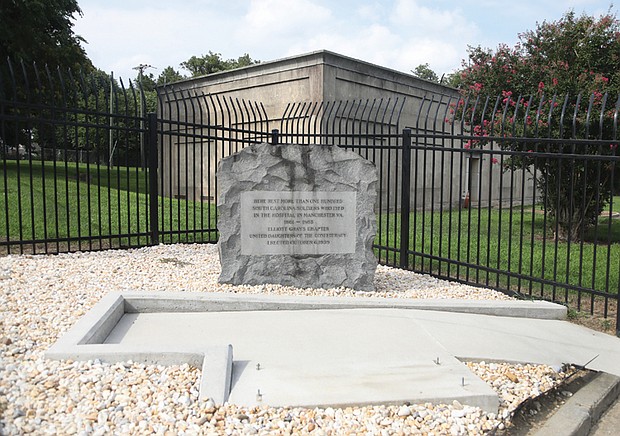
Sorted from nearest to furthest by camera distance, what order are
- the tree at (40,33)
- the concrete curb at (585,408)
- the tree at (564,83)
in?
1. the concrete curb at (585,408)
2. the tree at (564,83)
3. the tree at (40,33)

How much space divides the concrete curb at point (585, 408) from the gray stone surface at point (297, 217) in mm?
2699

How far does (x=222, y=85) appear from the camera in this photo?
54.9ft

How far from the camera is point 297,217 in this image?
233 inches

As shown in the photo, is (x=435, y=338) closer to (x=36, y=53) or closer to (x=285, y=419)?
(x=285, y=419)

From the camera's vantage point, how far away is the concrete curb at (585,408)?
10.0ft

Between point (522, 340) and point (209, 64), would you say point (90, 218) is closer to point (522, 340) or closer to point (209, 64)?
point (522, 340)

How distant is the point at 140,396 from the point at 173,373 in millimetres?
323

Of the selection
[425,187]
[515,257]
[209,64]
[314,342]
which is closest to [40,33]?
[425,187]

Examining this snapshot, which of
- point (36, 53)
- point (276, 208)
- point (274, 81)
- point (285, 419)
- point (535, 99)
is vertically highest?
point (36, 53)

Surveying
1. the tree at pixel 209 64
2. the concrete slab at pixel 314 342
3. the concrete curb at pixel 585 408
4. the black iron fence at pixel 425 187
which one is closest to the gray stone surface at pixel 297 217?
the concrete slab at pixel 314 342

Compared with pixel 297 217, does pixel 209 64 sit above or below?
above

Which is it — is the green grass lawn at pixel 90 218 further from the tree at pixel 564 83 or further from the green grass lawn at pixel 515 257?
the tree at pixel 564 83

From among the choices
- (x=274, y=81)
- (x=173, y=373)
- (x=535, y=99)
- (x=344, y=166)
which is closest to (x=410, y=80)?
(x=274, y=81)

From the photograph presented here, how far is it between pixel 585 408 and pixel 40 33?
794 inches
